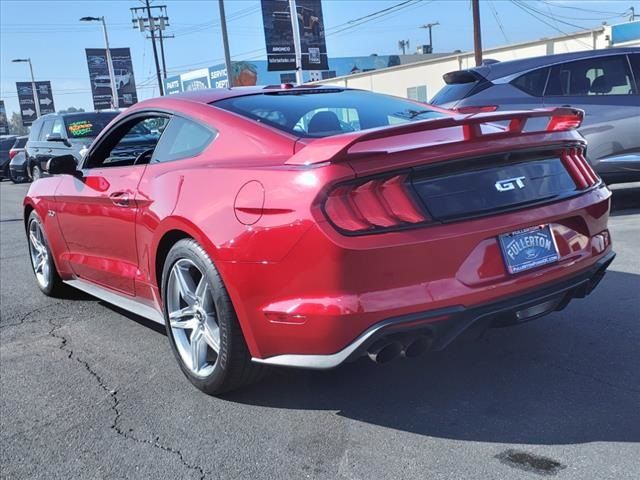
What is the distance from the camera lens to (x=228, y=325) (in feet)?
10.0

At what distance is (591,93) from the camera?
7324mm

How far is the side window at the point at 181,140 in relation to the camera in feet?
11.3

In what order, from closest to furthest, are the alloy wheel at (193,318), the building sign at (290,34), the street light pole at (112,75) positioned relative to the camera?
the alloy wheel at (193,318) < the building sign at (290,34) < the street light pole at (112,75)

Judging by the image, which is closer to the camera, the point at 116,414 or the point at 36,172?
the point at 116,414

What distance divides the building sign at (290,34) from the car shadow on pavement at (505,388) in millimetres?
24714

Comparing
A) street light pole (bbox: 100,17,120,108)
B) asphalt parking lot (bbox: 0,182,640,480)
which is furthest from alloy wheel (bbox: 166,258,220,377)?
street light pole (bbox: 100,17,120,108)

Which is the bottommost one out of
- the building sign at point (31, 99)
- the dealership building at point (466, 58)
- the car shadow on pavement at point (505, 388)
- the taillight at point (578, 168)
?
the car shadow on pavement at point (505, 388)

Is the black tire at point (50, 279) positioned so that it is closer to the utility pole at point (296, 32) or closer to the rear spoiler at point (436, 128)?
the rear spoiler at point (436, 128)

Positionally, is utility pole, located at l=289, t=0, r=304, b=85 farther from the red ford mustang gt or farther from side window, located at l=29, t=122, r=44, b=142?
the red ford mustang gt

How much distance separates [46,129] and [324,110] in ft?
42.9

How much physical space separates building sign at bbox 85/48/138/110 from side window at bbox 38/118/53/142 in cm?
2952

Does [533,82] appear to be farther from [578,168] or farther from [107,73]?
[107,73]

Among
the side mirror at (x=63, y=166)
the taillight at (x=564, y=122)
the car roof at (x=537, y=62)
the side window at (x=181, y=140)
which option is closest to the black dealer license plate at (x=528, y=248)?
the taillight at (x=564, y=122)

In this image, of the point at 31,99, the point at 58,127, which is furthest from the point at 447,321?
the point at 31,99
